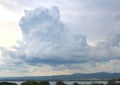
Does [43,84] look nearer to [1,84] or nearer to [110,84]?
[1,84]

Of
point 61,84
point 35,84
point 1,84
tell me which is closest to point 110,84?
point 61,84

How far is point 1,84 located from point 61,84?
32.2 metres

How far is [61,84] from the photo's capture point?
6831 inches

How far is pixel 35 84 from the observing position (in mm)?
144625

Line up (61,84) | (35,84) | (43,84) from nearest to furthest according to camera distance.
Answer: (35,84) < (43,84) < (61,84)

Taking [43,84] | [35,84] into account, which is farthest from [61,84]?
[35,84]

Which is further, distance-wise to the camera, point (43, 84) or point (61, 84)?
point (61, 84)

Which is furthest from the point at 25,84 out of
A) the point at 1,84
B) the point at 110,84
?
the point at 110,84

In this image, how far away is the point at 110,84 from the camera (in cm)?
16038

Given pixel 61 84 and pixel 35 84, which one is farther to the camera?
pixel 61 84

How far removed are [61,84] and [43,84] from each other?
19.0m

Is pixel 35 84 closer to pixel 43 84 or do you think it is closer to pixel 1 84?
pixel 43 84

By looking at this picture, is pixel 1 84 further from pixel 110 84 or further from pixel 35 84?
pixel 110 84

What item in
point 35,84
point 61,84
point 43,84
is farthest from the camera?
point 61,84
